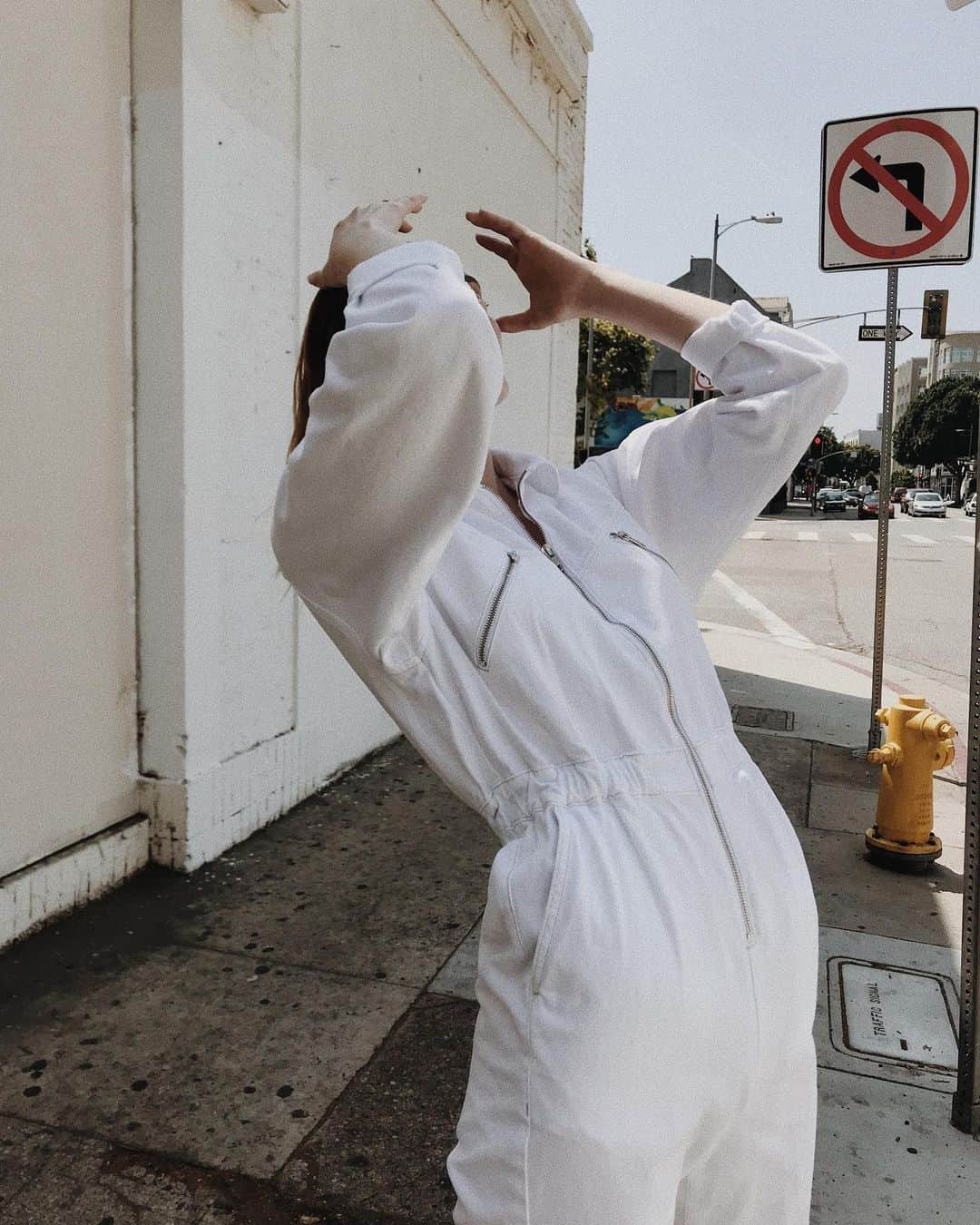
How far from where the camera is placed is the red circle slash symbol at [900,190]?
5176 millimetres

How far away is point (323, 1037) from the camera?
297cm

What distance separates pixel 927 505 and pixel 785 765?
1857 inches

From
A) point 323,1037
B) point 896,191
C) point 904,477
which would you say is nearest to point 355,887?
point 323,1037

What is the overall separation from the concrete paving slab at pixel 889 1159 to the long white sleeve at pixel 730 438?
5.46 feet

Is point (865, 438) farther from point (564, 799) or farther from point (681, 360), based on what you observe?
point (564, 799)

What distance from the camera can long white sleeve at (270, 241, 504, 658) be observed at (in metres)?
1.07

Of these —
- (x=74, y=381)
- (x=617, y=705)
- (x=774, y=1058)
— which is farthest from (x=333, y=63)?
(x=774, y=1058)

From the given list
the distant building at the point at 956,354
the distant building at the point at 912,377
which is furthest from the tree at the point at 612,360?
the distant building at the point at 912,377

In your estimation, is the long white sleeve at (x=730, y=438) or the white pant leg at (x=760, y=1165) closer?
the white pant leg at (x=760, y=1165)

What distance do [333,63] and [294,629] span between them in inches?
102

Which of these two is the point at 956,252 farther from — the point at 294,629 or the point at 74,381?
the point at 74,381

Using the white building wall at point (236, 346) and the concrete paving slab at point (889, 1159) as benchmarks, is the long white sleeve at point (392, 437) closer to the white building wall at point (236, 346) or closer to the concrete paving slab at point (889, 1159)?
the concrete paving slab at point (889, 1159)

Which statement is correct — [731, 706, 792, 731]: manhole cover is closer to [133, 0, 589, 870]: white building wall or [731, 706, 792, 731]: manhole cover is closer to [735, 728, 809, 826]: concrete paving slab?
[735, 728, 809, 826]: concrete paving slab

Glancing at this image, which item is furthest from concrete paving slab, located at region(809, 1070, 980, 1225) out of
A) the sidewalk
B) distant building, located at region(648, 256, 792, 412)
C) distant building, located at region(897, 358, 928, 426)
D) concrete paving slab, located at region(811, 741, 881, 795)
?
distant building, located at region(897, 358, 928, 426)
